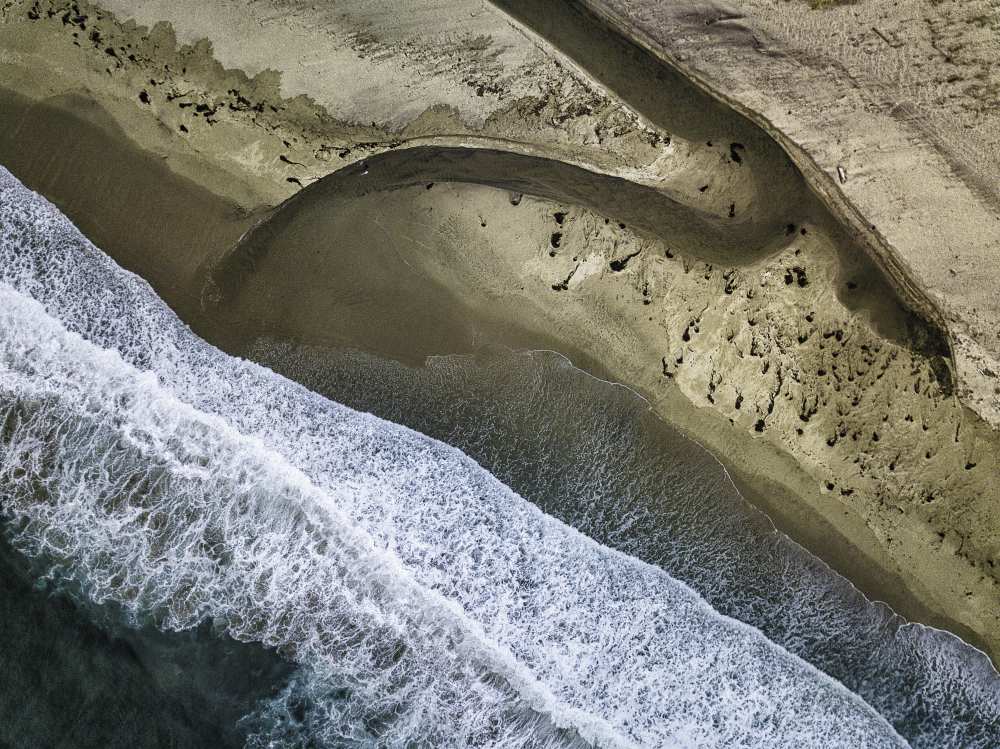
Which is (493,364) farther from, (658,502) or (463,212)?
(658,502)

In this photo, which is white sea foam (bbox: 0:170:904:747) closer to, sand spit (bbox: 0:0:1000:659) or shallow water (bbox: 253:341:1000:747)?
shallow water (bbox: 253:341:1000:747)

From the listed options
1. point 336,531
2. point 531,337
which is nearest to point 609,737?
point 336,531

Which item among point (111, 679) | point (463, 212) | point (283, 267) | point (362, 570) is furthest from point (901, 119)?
point (111, 679)

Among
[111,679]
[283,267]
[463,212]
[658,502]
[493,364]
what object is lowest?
[111,679]

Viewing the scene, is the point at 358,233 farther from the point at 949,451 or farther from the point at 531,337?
the point at 949,451

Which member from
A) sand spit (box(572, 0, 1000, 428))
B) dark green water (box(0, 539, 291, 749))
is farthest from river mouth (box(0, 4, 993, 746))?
dark green water (box(0, 539, 291, 749))

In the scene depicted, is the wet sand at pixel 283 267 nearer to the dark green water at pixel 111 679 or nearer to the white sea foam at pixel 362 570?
the white sea foam at pixel 362 570
